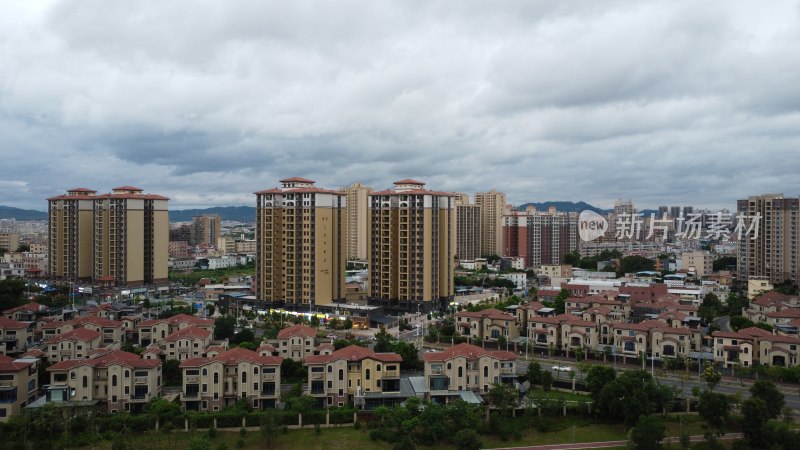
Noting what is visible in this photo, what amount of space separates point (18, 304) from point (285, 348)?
14.4m

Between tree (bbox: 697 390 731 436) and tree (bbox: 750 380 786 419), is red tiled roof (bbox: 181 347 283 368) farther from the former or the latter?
tree (bbox: 750 380 786 419)

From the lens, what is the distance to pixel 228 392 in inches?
599

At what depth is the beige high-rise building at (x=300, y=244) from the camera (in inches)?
1102

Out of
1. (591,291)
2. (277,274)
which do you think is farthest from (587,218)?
(277,274)

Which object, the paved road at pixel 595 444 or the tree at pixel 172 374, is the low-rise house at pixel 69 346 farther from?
the paved road at pixel 595 444

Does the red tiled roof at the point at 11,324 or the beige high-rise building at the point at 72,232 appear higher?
the beige high-rise building at the point at 72,232

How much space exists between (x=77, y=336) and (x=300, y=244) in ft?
37.2

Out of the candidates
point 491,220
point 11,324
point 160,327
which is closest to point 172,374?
point 160,327

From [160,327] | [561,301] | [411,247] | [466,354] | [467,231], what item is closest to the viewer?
[466,354]

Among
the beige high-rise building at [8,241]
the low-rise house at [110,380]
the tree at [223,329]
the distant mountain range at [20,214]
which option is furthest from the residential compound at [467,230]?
the distant mountain range at [20,214]

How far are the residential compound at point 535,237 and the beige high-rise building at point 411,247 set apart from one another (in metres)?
21.9

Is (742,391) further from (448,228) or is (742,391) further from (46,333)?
(46,333)

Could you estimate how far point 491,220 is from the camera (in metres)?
55.2

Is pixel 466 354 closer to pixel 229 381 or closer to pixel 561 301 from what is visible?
pixel 229 381
